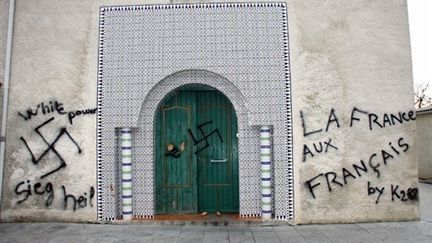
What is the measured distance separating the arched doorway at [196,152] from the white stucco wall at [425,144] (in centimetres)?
846

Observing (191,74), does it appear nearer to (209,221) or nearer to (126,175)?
(126,175)

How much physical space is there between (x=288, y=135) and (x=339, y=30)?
77.6 inches

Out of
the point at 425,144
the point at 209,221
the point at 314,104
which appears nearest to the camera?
the point at 209,221

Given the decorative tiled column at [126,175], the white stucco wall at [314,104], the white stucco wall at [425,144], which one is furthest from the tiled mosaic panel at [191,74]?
the white stucco wall at [425,144]

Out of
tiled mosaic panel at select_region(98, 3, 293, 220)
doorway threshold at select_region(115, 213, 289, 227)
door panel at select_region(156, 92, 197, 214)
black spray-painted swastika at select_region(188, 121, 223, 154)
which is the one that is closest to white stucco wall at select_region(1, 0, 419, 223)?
tiled mosaic panel at select_region(98, 3, 293, 220)

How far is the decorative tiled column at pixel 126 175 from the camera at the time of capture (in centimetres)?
621

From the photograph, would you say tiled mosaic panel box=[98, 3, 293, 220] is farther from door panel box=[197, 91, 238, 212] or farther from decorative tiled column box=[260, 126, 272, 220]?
door panel box=[197, 91, 238, 212]

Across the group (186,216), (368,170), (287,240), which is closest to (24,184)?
(186,216)

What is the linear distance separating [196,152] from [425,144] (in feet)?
30.0

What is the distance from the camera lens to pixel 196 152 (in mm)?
6672

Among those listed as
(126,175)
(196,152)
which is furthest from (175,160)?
(126,175)

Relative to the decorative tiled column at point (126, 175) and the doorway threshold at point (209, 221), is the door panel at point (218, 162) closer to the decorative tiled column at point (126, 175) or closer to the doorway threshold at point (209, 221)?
the doorway threshold at point (209, 221)

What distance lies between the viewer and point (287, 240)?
17.3 feet

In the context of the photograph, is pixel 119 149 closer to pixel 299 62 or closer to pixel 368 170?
pixel 299 62
